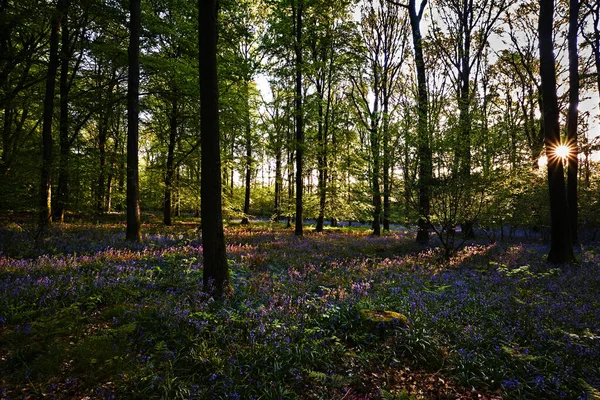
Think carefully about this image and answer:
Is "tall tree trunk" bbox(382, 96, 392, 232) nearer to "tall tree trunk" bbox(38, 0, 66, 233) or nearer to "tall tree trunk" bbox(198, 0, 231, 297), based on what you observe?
"tall tree trunk" bbox(198, 0, 231, 297)

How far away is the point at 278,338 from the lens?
14.2 ft

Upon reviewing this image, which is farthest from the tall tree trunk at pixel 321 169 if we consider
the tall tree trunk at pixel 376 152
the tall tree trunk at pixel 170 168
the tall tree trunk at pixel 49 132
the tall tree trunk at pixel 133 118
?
the tall tree trunk at pixel 49 132

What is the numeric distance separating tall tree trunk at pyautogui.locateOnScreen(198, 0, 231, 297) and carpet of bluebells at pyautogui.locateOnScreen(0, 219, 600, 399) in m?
0.95

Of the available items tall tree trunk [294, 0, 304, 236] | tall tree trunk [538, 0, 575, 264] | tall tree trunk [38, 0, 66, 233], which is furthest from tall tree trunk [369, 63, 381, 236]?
tall tree trunk [38, 0, 66, 233]

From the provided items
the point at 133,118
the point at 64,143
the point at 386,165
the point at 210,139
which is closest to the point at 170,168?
the point at 64,143

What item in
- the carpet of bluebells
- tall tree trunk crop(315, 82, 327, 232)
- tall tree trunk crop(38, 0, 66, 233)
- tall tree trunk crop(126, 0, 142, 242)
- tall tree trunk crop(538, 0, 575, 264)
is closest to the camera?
the carpet of bluebells

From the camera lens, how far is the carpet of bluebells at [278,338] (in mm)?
3461

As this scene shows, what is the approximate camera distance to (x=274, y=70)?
56.2ft

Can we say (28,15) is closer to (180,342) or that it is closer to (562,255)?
(180,342)

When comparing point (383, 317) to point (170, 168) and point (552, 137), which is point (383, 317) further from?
point (170, 168)

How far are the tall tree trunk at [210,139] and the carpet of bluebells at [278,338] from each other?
0.95 metres

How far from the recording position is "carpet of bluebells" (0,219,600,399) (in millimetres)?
3461

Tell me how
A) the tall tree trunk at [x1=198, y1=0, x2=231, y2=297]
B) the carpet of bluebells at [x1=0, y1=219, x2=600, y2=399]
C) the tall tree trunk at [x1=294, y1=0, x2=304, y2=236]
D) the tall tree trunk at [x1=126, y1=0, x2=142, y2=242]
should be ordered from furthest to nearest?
the tall tree trunk at [x1=294, y1=0, x2=304, y2=236] < the tall tree trunk at [x1=126, y1=0, x2=142, y2=242] < the tall tree trunk at [x1=198, y1=0, x2=231, y2=297] < the carpet of bluebells at [x1=0, y1=219, x2=600, y2=399]

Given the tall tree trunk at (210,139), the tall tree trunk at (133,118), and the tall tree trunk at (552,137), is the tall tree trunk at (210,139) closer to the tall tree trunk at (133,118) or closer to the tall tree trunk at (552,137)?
the tall tree trunk at (133,118)
